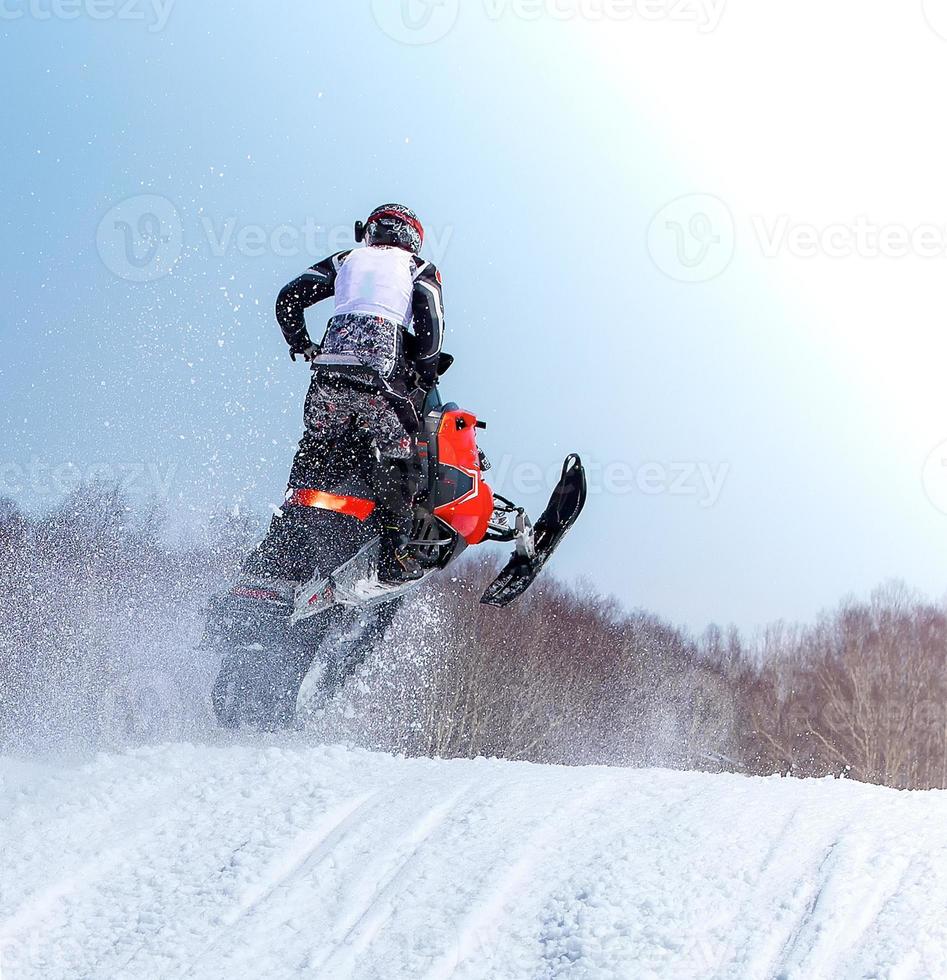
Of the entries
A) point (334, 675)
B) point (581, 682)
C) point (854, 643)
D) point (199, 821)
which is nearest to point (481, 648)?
point (581, 682)

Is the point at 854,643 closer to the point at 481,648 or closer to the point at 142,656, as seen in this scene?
the point at 481,648

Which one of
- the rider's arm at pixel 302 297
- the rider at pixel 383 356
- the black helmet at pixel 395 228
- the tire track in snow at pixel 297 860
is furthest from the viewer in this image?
the rider's arm at pixel 302 297

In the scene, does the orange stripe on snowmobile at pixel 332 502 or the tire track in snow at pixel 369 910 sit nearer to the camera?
the tire track in snow at pixel 369 910

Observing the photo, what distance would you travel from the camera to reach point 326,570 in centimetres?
530

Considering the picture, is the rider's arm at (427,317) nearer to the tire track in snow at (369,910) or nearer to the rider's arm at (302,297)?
the rider's arm at (302,297)

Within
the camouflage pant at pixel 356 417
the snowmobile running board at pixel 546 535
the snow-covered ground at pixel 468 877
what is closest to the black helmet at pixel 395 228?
the camouflage pant at pixel 356 417

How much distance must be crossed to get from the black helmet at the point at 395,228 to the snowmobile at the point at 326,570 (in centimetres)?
73

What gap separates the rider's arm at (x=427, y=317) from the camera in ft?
17.3

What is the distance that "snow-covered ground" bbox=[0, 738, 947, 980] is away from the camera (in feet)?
9.09

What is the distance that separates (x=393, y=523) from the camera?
17.8ft

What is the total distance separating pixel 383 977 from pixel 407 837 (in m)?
0.81

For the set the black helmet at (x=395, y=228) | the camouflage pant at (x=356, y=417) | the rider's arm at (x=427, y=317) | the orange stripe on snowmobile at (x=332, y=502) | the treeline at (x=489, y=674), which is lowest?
the treeline at (x=489, y=674)

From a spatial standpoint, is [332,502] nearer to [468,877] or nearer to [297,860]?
[297,860]

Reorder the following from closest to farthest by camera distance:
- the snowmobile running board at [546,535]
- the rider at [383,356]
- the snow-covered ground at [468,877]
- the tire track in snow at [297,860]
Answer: the snow-covered ground at [468,877] → the tire track in snow at [297,860] → the rider at [383,356] → the snowmobile running board at [546,535]
